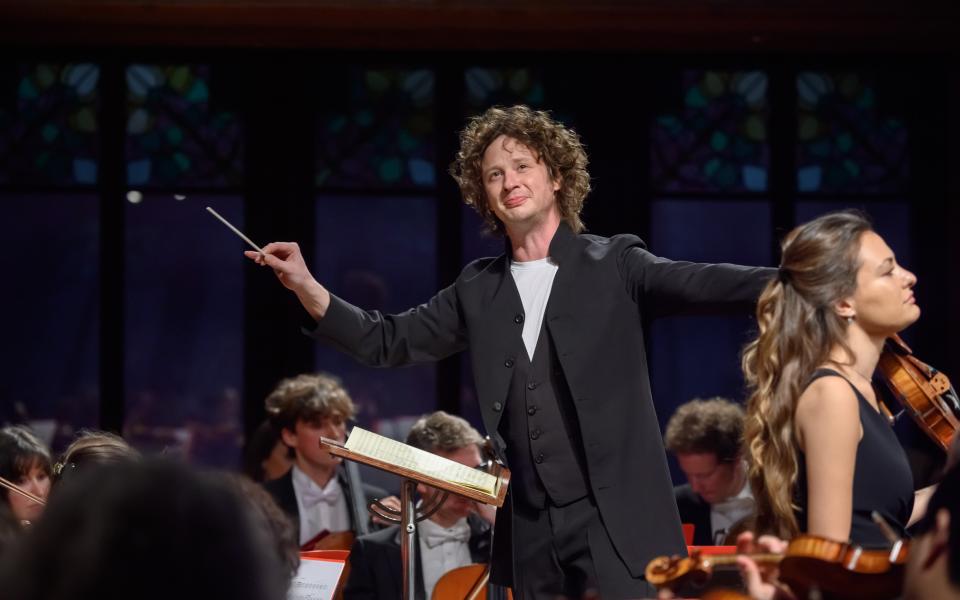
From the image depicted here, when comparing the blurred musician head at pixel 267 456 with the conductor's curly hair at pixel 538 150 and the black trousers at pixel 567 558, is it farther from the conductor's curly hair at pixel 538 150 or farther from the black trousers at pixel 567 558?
the black trousers at pixel 567 558

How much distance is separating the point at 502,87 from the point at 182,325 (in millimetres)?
2106

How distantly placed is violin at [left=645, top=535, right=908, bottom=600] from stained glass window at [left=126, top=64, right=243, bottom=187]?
4982 mm

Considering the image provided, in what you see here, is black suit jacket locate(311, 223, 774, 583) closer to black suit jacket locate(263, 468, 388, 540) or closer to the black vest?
the black vest

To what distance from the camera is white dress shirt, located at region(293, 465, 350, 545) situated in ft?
17.3

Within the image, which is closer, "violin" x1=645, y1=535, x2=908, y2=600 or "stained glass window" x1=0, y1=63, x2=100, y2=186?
"violin" x1=645, y1=535, x2=908, y2=600

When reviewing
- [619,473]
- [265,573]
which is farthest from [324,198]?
[265,573]

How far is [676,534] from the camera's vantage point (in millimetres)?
2883

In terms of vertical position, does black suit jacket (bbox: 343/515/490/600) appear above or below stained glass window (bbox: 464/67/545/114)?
below

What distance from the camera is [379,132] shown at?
21.8ft

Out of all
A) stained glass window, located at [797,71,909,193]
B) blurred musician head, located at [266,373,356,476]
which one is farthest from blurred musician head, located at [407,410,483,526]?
stained glass window, located at [797,71,909,193]

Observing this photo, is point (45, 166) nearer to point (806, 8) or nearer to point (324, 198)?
point (324, 198)

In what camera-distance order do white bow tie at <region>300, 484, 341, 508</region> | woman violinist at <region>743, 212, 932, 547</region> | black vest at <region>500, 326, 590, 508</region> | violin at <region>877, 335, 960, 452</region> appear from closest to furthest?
woman violinist at <region>743, 212, 932, 547</region>
violin at <region>877, 335, 960, 452</region>
black vest at <region>500, 326, 590, 508</region>
white bow tie at <region>300, 484, 341, 508</region>

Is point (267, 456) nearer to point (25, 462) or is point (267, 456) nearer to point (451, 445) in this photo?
point (451, 445)

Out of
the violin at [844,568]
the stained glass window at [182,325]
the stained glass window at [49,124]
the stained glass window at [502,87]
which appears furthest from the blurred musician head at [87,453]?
the stained glass window at [502,87]
